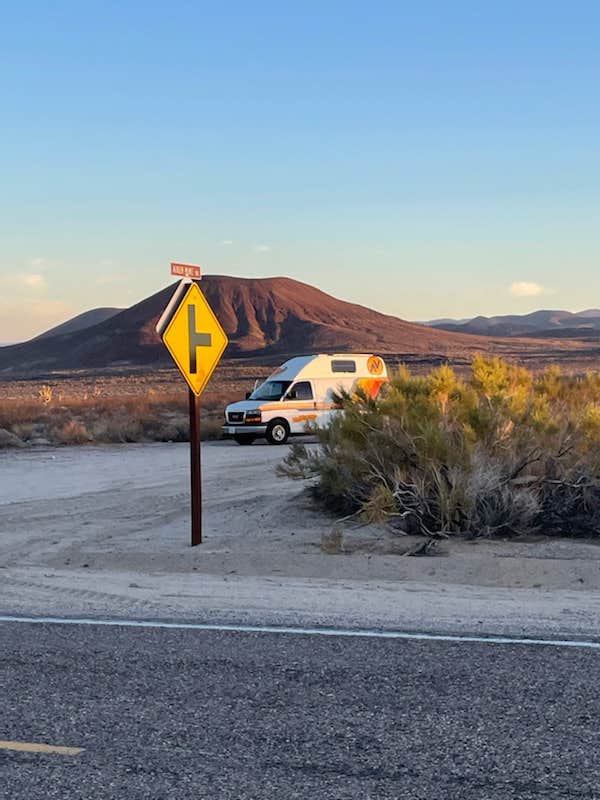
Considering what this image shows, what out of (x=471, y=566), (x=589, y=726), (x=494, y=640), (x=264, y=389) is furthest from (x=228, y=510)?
(x=264, y=389)

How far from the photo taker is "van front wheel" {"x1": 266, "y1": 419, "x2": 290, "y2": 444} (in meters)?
30.0

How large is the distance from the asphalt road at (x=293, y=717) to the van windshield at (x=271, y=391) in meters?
21.9

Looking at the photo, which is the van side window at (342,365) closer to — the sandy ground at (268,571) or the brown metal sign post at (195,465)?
the sandy ground at (268,571)

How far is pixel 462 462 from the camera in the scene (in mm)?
13516

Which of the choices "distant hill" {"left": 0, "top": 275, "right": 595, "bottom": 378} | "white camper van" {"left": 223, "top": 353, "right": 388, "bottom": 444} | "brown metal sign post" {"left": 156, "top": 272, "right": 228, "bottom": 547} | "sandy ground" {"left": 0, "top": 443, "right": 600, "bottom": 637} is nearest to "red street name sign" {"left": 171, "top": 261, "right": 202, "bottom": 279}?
"brown metal sign post" {"left": 156, "top": 272, "right": 228, "bottom": 547}

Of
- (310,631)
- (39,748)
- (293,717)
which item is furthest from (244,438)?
(39,748)

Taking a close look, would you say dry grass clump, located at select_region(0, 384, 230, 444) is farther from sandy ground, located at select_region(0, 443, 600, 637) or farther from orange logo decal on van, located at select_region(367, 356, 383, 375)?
sandy ground, located at select_region(0, 443, 600, 637)

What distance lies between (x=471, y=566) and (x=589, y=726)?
5.55m

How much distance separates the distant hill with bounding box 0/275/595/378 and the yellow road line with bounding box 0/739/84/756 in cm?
10752

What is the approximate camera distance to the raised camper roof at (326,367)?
30438mm

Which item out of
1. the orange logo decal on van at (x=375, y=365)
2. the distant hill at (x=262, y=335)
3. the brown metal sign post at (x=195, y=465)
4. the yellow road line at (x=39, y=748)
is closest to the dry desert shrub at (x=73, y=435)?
the orange logo decal on van at (x=375, y=365)

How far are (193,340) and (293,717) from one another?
728cm

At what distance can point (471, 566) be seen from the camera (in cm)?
1128

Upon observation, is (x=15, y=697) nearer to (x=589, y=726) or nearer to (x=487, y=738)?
(x=487, y=738)
